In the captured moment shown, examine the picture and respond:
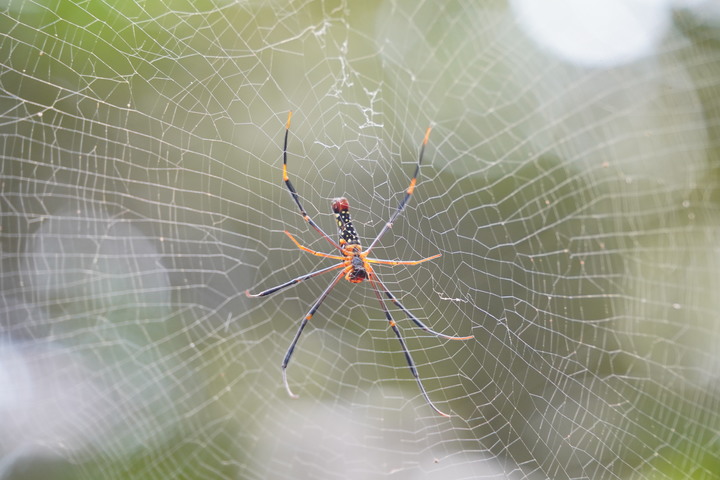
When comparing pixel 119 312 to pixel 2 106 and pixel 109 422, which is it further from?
pixel 2 106

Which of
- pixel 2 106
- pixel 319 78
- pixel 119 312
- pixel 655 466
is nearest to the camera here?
pixel 655 466

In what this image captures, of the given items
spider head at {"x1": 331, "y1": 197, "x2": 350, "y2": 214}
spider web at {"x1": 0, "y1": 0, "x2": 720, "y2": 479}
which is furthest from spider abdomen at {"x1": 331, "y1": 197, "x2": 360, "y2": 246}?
spider web at {"x1": 0, "y1": 0, "x2": 720, "y2": 479}

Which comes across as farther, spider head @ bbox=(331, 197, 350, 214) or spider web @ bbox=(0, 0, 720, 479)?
spider web @ bbox=(0, 0, 720, 479)

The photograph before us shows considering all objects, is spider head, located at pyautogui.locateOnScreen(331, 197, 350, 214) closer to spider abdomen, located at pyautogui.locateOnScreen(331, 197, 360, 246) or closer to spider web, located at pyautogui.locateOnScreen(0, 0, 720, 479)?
spider abdomen, located at pyautogui.locateOnScreen(331, 197, 360, 246)

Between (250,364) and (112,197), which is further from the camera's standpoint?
(250,364)

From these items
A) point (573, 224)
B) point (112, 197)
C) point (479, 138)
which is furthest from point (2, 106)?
point (573, 224)

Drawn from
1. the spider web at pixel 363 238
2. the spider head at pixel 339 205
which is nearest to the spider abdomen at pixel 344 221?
the spider head at pixel 339 205

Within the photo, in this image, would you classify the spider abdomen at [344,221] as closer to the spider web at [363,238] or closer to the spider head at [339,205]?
the spider head at [339,205]

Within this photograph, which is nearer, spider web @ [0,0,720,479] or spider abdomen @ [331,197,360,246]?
spider abdomen @ [331,197,360,246]

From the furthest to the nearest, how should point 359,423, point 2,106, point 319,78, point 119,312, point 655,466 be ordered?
point 359,423
point 119,312
point 319,78
point 2,106
point 655,466
